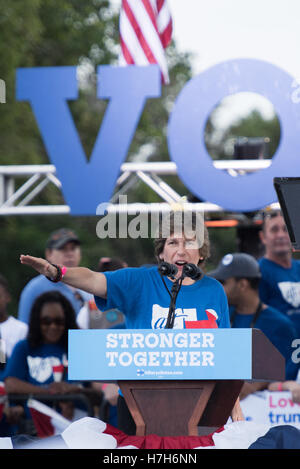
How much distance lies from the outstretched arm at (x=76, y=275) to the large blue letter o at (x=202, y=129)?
316cm

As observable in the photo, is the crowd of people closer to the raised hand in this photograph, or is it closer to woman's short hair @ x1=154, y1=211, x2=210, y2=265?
woman's short hair @ x1=154, y1=211, x2=210, y2=265

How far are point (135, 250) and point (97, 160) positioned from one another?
1923cm

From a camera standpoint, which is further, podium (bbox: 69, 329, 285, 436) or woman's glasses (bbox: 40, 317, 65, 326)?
woman's glasses (bbox: 40, 317, 65, 326)

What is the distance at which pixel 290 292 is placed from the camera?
6.31m

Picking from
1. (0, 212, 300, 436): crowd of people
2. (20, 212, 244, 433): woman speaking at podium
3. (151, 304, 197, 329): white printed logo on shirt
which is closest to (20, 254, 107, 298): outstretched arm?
(20, 212, 244, 433): woman speaking at podium

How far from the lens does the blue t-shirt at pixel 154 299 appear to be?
3463 millimetres

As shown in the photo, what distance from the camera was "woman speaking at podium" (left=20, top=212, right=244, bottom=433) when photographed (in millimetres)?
3428

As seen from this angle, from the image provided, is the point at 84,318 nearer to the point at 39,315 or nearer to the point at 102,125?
the point at 39,315

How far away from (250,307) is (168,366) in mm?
2525

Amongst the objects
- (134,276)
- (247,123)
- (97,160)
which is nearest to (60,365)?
(97,160)

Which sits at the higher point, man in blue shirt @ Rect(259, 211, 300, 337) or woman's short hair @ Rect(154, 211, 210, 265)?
man in blue shirt @ Rect(259, 211, 300, 337)

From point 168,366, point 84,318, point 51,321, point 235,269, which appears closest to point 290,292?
point 235,269

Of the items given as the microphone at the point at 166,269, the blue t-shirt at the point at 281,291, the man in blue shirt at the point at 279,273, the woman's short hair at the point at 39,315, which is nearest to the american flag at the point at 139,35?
the man in blue shirt at the point at 279,273

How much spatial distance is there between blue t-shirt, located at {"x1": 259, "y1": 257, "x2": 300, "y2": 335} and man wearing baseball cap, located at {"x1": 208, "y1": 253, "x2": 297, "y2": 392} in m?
0.69
